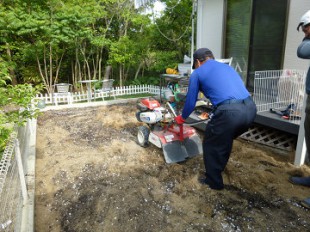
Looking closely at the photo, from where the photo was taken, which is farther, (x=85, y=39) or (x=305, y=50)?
(x=85, y=39)

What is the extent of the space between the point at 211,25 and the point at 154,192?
5347 mm

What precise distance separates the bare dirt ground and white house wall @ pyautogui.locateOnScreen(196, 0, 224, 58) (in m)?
3.26

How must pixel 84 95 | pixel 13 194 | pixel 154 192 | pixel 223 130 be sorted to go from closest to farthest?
1. pixel 13 194
2. pixel 223 130
3. pixel 154 192
4. pixel 84 95

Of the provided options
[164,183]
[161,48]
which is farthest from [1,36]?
[164,183]

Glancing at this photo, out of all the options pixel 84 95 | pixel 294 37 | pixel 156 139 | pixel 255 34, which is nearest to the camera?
pixel 156 139

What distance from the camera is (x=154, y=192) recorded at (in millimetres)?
2975

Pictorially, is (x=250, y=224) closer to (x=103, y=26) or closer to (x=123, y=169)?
(x=123, y=169)

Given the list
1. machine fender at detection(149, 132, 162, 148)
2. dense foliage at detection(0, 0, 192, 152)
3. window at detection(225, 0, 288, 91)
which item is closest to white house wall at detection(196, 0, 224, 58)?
window at detection(225, 0, 288, 91)

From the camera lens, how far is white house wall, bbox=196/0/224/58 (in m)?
6.55

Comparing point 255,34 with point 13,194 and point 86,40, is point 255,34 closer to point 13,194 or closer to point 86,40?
point 13,194

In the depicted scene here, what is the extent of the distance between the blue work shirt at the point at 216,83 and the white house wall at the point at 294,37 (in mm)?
2712

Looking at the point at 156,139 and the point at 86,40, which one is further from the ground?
the point at 86,40

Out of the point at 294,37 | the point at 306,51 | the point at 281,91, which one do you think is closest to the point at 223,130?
the point at 306,51

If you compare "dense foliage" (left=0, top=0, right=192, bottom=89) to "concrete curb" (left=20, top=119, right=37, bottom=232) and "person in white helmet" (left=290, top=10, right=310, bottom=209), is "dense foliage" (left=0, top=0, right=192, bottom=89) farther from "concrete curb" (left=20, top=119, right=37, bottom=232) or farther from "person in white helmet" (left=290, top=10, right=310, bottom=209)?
"person in white helmet" (left=290, top=10, right=310, bottom=209)
